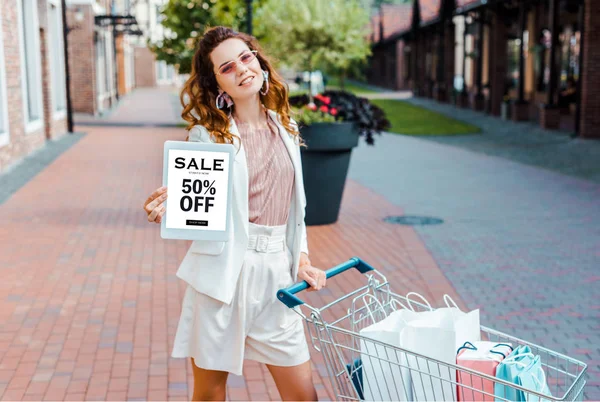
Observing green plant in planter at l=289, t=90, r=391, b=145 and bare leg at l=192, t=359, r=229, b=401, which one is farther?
green plant in planter at l=289, t=90, r=391, b=145

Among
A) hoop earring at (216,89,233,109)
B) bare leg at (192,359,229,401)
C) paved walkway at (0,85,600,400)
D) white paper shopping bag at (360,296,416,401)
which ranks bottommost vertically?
paved walkway at (0,85,600,400)

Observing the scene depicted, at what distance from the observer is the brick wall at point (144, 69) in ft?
239

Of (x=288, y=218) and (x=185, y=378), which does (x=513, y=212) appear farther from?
(x=288, y=218)

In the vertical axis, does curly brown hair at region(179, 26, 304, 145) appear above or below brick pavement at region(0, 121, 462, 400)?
above

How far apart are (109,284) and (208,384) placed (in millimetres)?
3712

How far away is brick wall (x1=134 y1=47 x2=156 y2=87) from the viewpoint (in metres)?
72.9

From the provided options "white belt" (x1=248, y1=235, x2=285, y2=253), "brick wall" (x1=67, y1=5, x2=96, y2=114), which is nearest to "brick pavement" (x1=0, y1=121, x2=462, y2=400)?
"white belt" (x1=248, y1=235, x2=285, y2=253)

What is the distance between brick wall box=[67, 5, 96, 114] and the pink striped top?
91.3 feet

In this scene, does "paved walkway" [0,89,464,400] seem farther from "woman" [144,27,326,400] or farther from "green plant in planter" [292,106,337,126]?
"woman" [144,27,326,400]

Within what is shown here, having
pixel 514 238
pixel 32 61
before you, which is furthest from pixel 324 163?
pixel 32 61

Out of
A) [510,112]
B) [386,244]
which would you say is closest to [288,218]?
[386,244]

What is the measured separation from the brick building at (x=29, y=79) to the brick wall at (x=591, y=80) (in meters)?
12.3

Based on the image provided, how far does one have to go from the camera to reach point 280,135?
3148 mm

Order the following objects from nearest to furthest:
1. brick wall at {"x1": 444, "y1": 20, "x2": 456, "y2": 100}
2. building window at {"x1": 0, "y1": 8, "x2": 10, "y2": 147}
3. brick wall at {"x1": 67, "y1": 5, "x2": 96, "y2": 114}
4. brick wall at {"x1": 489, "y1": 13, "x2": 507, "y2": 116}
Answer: building window at {"x1": 0, "y1": 8, "x2": 10, "y2": 147}, brick wall at {"x1": 489, "y1": 13, "x2": 507, "y2": 116}, brick wall at {"x1": 67, "y1": 5, "x2": 96, "y2": 114}, brick wall at {"x1": 444, "y1": 20, "x2": 456, "y2": 100}
